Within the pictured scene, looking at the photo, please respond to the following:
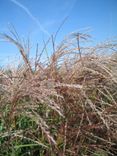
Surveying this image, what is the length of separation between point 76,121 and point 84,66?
452 millimetres

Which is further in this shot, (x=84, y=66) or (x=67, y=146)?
(x=84, y=66)

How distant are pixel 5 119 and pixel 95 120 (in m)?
0.62

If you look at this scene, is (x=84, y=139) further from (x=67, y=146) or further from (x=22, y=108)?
(x=22, y=108)

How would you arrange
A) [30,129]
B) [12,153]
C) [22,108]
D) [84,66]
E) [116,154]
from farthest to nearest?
[84,66]
[116,154]
[30,129]
[22,108]
[12,153]

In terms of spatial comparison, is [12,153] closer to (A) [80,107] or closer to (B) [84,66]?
(A) [80,107]

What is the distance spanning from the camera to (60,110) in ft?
5.32

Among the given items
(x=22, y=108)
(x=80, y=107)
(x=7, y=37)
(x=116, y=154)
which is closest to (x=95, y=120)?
(x=80, y=107)

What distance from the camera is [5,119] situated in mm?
1645

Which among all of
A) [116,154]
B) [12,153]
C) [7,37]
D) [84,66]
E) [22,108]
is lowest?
[116,154]

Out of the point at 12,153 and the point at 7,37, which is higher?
the point at 7,37

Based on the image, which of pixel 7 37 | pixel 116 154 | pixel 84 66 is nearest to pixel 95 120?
pixel 116 154

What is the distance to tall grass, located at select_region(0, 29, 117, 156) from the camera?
1.54m

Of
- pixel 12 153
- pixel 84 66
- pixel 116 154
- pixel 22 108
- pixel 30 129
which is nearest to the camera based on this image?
pixel 12 153

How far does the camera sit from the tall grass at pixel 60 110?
1537 mm
